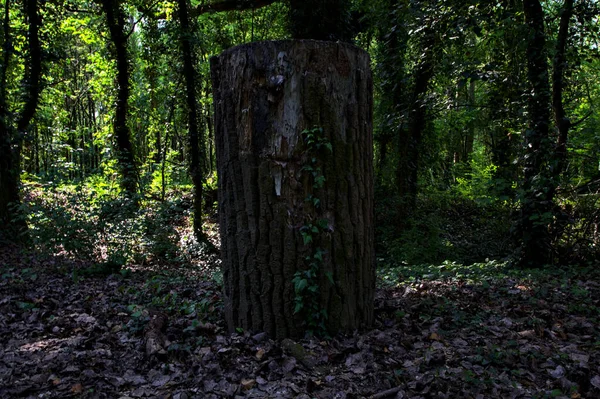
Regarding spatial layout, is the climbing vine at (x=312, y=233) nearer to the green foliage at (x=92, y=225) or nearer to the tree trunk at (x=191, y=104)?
the green foliage at (x=92, y=225)

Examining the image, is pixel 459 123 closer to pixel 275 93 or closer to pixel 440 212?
pixel 440 212

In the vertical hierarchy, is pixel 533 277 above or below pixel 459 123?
below

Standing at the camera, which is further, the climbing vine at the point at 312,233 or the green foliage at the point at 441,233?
the green foliage at the point at 441,233

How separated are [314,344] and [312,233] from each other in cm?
77

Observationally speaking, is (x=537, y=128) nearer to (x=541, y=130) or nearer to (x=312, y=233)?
(x=541, y=130)

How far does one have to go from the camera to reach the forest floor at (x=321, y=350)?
2551mm

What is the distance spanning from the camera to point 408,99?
9.84m

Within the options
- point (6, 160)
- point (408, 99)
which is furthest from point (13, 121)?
point (408, 99)

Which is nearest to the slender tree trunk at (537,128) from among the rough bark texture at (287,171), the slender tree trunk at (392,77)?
the slender tree trunk at (392,77)

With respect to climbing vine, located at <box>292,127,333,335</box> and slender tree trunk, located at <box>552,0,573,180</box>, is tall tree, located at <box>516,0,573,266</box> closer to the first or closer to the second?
slender tree trunk, located at <box>552,0,573,180</box>

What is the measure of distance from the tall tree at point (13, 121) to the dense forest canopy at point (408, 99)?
0.03 metres

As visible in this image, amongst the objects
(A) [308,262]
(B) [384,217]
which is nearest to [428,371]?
(A) [308,262]

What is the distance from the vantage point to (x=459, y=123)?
13.3m

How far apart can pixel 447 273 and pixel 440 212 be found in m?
8.27
